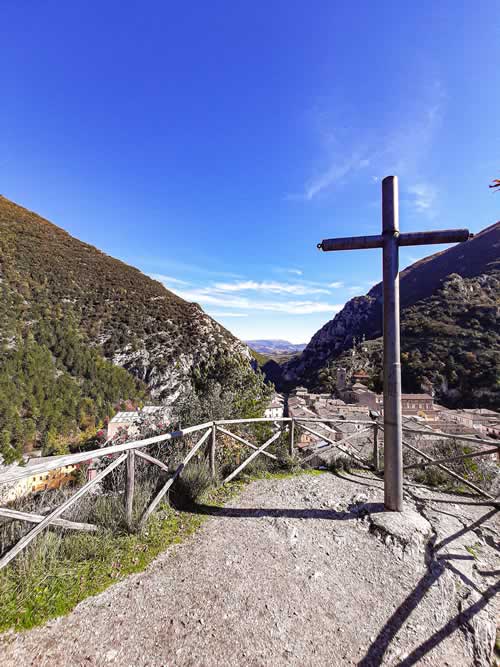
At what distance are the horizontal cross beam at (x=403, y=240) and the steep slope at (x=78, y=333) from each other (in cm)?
1875

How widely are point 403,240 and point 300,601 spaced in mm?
3732

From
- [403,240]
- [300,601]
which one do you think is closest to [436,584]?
[300,601]

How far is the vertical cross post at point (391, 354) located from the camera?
3270 millimetres

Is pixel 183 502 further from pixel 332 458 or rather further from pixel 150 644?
pixel 332 458

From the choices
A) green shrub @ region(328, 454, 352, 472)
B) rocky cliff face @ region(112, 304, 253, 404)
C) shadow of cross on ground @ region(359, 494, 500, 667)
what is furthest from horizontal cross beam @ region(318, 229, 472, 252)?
rocky cliff face @ region(112, 304, 253, 404)

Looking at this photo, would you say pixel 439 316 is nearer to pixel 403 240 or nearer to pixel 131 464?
pixel 403 240

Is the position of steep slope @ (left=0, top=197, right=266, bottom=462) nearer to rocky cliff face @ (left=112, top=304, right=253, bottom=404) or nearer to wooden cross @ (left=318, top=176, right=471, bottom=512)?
rocky cliff face @ (left=112, top=304, right=253, bottom=404)

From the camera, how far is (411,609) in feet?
6.81

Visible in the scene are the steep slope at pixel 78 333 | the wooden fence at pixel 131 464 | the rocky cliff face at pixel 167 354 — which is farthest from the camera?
the rocky cliff face at pixel 167 354

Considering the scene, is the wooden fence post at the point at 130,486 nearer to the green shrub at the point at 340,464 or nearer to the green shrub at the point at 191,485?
the green shrub at the point at 191,485

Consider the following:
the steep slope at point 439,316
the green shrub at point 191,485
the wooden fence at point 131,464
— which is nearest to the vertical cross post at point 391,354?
the wooden fence at point 131,464

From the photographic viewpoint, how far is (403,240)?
3367 millimetres

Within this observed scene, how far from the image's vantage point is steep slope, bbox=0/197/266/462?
94.7 ft

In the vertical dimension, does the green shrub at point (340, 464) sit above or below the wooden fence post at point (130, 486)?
below
